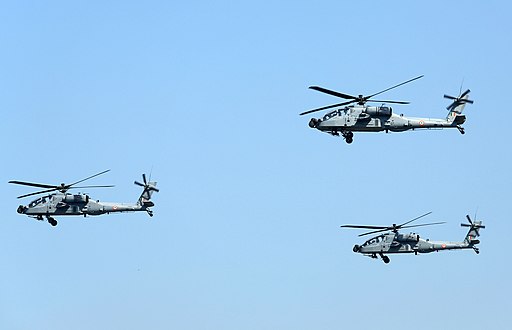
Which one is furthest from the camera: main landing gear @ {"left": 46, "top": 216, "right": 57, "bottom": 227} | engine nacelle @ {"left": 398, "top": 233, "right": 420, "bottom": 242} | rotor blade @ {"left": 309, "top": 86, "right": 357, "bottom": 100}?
engine nacelle @ {"left": 398, "top": 233, "right": 420, "bottom": 242}

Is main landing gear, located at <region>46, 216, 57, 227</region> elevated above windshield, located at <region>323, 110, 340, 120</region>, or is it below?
above

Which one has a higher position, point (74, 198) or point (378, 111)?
point (74, 198)

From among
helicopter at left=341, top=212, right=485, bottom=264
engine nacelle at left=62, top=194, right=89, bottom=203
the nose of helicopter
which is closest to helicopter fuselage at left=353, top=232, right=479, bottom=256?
helicopter at left=341, top=212, right=485, bottom=264

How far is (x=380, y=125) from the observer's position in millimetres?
121188

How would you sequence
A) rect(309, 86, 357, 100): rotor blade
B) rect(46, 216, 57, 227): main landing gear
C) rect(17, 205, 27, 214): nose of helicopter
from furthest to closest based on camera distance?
rect(46, 216, 57, 227): main landing gear < rect(17, 205, 27, 214): nose of helicopter < rect(309, 86, 357, 100): rotor blade

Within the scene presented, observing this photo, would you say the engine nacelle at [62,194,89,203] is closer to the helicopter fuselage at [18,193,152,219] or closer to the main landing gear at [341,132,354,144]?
the helicopter fuselage at [18,193,152,219]

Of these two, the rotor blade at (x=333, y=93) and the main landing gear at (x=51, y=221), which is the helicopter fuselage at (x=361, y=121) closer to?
the rotor blade at (x=333, y=93)

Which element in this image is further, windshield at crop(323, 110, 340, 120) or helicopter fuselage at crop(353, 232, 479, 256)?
helicopter fuselage at crop(353, 232, 479, 256)

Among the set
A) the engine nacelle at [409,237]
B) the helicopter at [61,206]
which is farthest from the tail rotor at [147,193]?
the engine nacelle at [409,237]

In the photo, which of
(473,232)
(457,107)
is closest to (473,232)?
(473,232)

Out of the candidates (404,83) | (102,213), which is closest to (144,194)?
(102,213)

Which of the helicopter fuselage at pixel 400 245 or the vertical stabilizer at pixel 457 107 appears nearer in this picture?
the vertical stabilizer at pixel 457 107

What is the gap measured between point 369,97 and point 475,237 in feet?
107

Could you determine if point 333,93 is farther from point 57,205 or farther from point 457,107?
point 57,205
